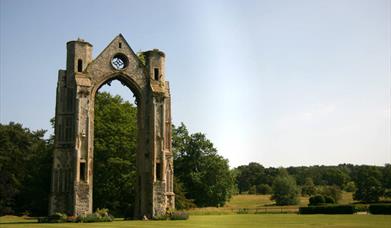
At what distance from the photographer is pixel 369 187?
66.8m

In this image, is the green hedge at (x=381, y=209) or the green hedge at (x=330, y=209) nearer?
the green hedge at (x=381, y=209)

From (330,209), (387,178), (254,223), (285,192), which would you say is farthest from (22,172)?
(387,178)

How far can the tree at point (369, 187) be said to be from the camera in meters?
65.4

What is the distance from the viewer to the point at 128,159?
43344mm

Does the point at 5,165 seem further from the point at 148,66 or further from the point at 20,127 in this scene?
the point at 148,66

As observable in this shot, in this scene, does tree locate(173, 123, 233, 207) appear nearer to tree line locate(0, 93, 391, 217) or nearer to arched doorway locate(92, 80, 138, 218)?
tree line locate(0, 93, 391, 217)

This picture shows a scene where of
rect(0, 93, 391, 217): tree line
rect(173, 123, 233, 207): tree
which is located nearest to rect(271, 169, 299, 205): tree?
rect(0, 93, 391, 217): tree line

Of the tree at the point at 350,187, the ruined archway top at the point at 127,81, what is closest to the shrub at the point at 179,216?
the ruined archway top at the point at 127,81

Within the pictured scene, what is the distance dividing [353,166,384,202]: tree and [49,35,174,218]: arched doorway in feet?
132

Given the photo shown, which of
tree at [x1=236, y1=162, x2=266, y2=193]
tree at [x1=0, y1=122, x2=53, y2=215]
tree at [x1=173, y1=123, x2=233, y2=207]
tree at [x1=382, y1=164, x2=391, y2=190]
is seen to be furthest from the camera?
tree at [x1=236, y1=162, x2=266, y2=193]

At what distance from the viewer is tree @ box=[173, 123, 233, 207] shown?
54.3m

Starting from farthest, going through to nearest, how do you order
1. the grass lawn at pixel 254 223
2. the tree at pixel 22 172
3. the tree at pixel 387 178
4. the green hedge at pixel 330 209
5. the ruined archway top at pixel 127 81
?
the tree at pixel 387 178
the tree at pixel 22 172
the green hedge at pixel 330 209
the ruined archway top at pixel 127 81
the grass lawn at pixel 254 223

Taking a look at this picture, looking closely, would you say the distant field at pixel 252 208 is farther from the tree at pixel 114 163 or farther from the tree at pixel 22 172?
the tree at pixel 22 172

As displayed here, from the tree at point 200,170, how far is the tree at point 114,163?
11.5m
